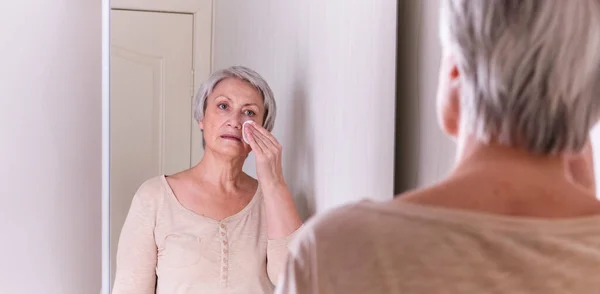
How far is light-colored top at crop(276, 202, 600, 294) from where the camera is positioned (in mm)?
390

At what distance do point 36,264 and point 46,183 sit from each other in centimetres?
15

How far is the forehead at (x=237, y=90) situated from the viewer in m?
0.97

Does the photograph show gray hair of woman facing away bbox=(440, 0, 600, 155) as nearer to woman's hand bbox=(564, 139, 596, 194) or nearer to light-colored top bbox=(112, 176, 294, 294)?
woman's hand bbox=(564, 139, 596, 194)

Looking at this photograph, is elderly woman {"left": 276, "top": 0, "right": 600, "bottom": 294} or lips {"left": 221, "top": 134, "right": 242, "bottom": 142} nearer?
elderly woman {"left": 276, "top": 0, "right": 600, "bottom": 294}

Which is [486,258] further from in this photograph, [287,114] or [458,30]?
[287,114]

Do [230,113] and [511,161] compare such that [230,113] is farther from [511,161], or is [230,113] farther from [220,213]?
[511,161]

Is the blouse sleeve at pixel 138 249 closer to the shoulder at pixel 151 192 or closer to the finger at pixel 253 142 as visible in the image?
the shoulder at pixel 151 192

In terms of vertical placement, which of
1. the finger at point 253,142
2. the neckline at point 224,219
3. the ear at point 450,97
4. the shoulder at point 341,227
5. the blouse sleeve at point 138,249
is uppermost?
the ear at point 450,97

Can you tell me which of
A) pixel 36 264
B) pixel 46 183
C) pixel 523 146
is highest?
pixel 523 146

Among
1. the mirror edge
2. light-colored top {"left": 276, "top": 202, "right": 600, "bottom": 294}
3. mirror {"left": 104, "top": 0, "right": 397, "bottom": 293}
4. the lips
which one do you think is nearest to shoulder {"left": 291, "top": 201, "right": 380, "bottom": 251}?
light-colored top {"left": 276, "top": 202, "right": 600, "bottom": 294}

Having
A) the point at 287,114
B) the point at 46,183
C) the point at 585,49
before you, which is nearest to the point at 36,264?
the point at 46,183

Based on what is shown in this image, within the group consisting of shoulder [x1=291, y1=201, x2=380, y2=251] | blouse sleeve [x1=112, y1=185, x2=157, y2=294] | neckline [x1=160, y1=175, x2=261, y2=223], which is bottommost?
blouse sleeve [x1=112, y1=185, x2=157, y2=294]

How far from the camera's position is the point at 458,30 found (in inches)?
16.7

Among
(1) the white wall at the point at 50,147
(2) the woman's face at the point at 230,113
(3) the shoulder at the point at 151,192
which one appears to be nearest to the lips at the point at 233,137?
(2) the woman's face at the point at 230,113
